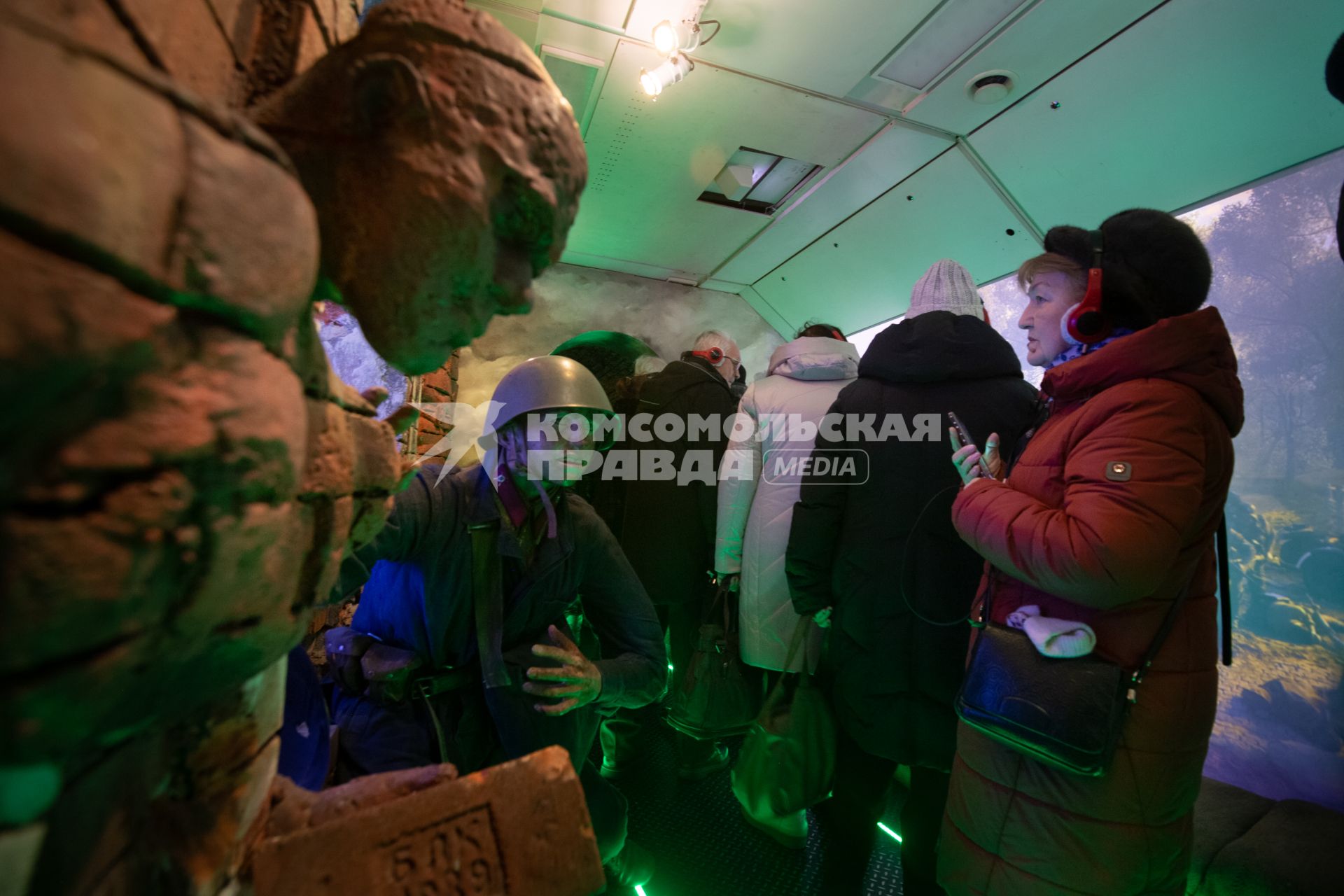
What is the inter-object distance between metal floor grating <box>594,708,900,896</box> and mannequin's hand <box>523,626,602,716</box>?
875 mm

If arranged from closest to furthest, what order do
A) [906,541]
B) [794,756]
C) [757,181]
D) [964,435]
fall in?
1. [964,435]
2. [906,541]
3. [794,756]
4. [757,181]

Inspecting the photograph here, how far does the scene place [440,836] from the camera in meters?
0.63

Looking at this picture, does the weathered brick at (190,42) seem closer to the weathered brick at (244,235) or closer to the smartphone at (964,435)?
the weathered brick at (244,235)

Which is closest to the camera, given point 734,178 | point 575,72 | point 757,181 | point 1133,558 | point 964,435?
point 1133,558

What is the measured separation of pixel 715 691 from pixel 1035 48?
2587mm

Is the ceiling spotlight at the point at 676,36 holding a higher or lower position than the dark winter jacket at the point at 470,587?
higher

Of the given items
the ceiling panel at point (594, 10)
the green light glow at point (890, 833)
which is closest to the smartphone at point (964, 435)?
the green light glow at point (890, 833)

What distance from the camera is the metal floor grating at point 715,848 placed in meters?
1.92

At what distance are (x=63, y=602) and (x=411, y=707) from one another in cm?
126

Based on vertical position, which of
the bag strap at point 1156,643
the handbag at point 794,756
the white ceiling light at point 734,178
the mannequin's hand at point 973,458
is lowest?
the handbag at point 794,756

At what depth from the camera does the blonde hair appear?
135cm

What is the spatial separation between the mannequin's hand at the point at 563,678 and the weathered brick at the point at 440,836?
0.58m

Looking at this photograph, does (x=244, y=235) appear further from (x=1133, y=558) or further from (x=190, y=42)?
(x=1133, y=558)

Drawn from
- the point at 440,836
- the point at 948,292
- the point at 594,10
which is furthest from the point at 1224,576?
the point at 594,10
